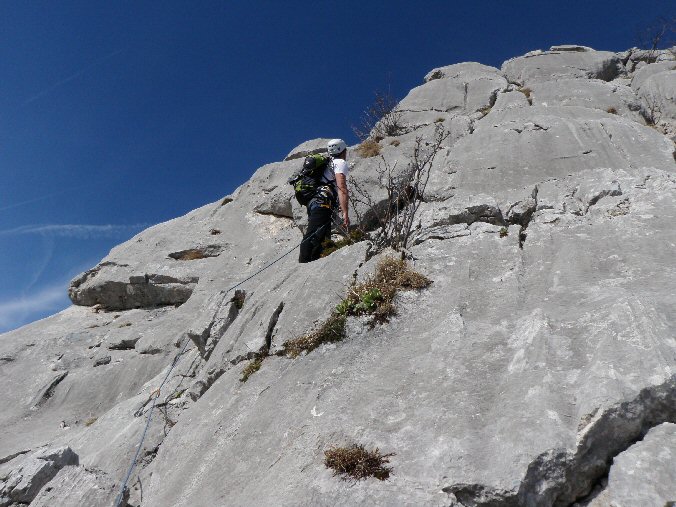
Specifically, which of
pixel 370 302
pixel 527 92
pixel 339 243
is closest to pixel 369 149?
pixel 339 243

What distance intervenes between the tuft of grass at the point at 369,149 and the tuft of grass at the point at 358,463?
1531cm

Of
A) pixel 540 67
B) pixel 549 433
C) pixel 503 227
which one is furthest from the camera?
pixel 540 67

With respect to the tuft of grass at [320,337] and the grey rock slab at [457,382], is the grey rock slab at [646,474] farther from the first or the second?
the tuft of grass at [320,337]

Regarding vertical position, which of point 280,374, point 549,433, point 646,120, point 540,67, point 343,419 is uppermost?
point 540,67

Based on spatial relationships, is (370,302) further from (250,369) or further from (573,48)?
(573,48)

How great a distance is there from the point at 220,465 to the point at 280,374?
1.86 m

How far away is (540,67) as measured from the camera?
1201 inches

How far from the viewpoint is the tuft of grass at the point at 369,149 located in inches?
794

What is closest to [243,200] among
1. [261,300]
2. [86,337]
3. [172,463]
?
[86,337]

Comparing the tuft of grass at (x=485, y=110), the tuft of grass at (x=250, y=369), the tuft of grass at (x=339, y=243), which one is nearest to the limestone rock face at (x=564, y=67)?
the tuft of grass at (x=485, y=110)

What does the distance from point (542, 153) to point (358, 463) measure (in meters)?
12.6

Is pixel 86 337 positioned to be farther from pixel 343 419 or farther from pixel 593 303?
pixel 593 303

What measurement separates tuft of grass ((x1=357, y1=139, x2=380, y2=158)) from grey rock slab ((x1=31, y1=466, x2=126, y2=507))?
14799 mm

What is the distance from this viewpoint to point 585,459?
536cm
